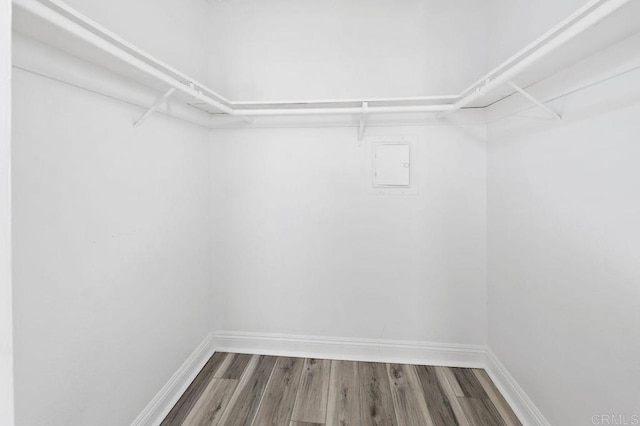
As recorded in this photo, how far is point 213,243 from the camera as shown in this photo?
2.14 m

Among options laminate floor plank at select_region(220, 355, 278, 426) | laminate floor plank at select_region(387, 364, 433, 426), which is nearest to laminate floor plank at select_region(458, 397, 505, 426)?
laminate floor plank at select_region(387, 364, 433, 426)

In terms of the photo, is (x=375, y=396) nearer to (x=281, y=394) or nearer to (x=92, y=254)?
(x=281, y=394)

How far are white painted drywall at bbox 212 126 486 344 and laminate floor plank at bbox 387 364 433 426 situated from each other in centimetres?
21

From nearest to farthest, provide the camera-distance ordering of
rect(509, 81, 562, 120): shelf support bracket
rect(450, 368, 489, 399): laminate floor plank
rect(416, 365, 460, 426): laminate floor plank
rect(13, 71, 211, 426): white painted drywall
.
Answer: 1. rect(13, 71, 211, 426): white painted drywall
2. rect(509, 81, 562, 120): shelf support bracket
3. rect(416, 365, 460, 426): laminate floor plank
4. rect(450, 368, 489, 399): laminate floor plank

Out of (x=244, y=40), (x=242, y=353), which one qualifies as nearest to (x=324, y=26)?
(x=244, y=40)

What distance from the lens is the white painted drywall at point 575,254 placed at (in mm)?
992

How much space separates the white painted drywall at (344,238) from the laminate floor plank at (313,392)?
22 centimetres

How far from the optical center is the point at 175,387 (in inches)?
65.9

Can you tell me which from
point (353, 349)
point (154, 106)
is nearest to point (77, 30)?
point (154, 106)

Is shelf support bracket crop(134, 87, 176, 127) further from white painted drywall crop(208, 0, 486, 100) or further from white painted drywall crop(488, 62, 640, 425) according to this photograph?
white painted drywall crop(488, 62, 640, 425)

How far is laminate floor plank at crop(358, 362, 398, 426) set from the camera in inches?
60.2

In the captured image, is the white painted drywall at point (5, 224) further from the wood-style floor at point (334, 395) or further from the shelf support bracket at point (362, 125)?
the shelf support bracket at point (362, 125)

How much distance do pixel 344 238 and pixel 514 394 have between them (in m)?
1.23

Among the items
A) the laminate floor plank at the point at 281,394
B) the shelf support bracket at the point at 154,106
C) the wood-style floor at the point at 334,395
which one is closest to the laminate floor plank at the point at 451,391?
the wood-style floor at the point at 334,395
